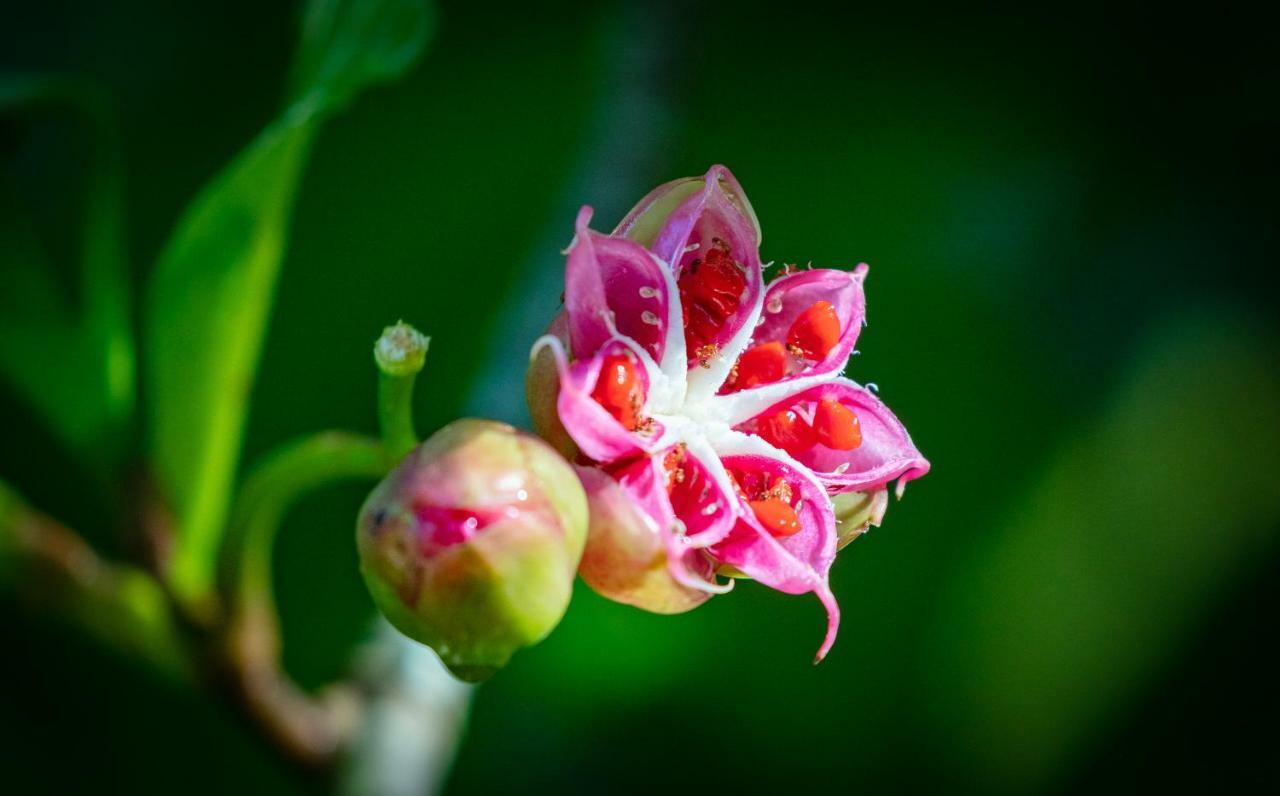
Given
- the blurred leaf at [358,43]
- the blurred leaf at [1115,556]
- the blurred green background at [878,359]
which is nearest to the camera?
the blurred leaf at [358,43]

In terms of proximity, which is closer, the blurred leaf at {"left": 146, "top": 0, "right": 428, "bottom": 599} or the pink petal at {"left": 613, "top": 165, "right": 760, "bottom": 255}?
the pink petal at {"left": 613, "top": 165, "right": 760, "bottom": 255}

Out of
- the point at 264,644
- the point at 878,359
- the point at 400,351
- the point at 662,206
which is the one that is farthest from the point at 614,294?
the point at 878,359

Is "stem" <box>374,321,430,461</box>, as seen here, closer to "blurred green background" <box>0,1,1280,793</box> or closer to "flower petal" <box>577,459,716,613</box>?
"flower petal" <box>577,459,716,613</box>

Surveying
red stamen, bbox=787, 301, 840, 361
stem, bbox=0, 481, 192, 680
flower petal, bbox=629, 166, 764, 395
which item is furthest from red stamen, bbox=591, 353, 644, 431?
stem, bbox=0, 481, 192, 680

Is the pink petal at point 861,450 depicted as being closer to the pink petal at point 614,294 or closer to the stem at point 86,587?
the pink petal at point 614,294

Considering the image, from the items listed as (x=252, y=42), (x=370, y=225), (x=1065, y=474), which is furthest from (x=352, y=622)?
(x=1065, y=474)

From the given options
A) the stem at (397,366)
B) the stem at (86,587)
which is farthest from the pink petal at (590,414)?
the stem at (86,587)
